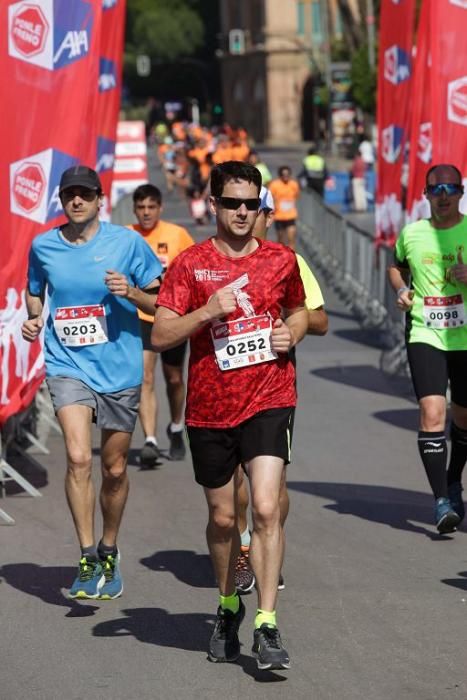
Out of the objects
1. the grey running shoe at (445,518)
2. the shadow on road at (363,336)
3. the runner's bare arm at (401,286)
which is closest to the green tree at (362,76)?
the shadow on road at (363,336)

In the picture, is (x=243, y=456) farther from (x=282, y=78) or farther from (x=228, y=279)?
(x=282, y=78)

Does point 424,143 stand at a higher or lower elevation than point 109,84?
lower

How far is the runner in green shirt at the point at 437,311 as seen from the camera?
31.4 ft

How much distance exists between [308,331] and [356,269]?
53.3 ft

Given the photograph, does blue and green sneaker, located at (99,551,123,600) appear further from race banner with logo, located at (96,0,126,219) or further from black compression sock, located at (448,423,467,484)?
race banner with logo, located at (96,0,126,219)

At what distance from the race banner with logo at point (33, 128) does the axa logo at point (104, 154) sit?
6.25 meters

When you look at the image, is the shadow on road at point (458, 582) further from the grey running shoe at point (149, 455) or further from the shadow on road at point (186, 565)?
the grey running shoe at point (149, 455)

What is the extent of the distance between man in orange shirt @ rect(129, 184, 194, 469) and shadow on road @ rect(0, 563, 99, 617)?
3.19 m

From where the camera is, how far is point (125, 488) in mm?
8461

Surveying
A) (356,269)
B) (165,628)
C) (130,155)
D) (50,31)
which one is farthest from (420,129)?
(130,155)

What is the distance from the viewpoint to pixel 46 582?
8.61 metres

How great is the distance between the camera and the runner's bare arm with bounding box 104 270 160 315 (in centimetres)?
794

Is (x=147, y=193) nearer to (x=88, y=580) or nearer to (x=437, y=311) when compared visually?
(x=437, y=311)

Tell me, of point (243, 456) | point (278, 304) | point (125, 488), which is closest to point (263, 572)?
point (243, 456)
